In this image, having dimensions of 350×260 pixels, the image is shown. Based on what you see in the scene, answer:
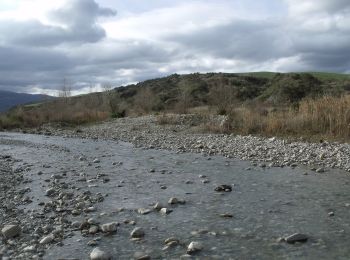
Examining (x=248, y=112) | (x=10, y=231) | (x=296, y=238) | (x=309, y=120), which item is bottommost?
(x=296, y=238)

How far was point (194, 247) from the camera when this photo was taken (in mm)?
7266

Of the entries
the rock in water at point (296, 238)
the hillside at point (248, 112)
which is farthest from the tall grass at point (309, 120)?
the rock in water at point (296, 238)

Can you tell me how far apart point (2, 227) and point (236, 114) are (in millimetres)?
21228

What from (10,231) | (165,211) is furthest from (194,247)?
(10,231)

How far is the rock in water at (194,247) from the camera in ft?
23.7

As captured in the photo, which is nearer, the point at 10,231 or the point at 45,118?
the point at 10,231

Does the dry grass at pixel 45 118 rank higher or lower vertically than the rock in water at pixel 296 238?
higher

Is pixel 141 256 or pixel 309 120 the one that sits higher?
pixel 309 120

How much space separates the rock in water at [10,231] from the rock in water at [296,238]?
15.8 ft

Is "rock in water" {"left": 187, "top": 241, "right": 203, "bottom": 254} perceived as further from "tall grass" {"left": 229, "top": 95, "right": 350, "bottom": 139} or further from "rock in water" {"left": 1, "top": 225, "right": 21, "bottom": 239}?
"tall grass" {"left": 229, "top": 95, "right": 350, "bottom": 139}

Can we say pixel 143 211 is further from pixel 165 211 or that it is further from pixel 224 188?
pixel 224 188

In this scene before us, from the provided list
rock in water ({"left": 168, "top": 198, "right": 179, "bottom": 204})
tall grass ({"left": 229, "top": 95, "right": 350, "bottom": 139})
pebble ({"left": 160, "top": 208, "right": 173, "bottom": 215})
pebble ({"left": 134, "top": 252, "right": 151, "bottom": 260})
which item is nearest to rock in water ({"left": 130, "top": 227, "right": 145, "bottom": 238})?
pebble ({"left": 134, "top": 252, "right": 151, "bottom": 260})

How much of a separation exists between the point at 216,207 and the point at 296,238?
2622 mm

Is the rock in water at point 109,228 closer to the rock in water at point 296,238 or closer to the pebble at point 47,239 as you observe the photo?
the pebble at point 47,239
